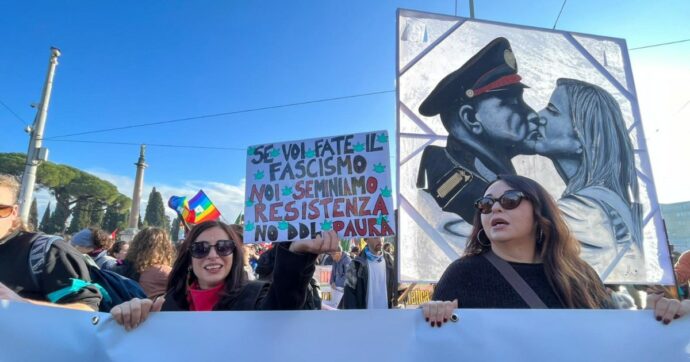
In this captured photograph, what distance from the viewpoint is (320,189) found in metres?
1.59

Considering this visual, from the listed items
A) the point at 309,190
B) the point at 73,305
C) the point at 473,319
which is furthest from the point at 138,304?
the point at 473,319

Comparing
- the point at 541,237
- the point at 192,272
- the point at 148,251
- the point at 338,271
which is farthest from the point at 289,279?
the point at 338,271

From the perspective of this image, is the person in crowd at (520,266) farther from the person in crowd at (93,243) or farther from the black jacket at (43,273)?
the person in crowd at (93,243)

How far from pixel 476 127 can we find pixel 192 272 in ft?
7.83

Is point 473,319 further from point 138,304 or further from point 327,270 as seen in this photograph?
point 327,270

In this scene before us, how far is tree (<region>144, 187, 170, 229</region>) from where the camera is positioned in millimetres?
54422

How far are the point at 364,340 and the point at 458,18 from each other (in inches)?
112

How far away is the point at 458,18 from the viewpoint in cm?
317

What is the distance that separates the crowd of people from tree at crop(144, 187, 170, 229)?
58.4 metres

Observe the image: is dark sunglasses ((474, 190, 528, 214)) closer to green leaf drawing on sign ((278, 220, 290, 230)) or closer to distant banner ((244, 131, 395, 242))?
distant banner ((244, 131, 395, 242))

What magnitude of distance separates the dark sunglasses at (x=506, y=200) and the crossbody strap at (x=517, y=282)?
231 millimetres

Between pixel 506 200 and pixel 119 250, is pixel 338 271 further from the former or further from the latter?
pixel 506 200

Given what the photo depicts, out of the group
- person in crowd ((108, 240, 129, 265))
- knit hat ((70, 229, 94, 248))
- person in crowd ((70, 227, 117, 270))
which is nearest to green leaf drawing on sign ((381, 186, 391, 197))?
person in crowd ((70, 227, 117, 270))

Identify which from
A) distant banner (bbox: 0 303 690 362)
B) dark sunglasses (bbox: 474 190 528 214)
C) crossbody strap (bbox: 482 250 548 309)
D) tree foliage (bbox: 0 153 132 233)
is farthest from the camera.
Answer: tree foliage (bbox: 0 153 132 233)
